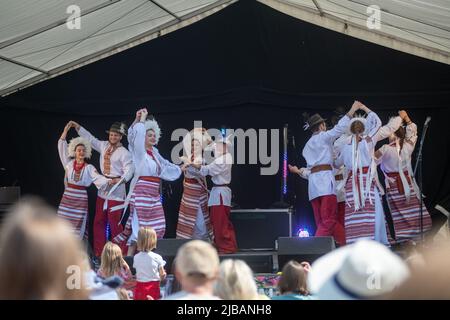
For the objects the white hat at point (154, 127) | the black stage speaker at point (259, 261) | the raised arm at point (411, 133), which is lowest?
the black stage speaker at point (259, 261)

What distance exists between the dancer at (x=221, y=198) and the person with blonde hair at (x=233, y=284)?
5.08 metres

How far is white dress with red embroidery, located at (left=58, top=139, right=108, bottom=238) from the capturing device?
27.1 ft

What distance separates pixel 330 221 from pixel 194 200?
147 centimetres

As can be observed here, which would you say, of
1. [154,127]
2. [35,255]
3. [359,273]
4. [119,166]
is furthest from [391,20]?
[35,255]

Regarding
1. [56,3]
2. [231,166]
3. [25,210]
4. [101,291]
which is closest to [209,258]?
[101,291]

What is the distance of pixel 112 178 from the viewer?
817 centimetres

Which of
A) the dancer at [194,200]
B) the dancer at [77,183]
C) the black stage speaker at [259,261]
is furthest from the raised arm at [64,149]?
the black stage speaker at [259,261]

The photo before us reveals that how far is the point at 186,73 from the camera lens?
8.52m

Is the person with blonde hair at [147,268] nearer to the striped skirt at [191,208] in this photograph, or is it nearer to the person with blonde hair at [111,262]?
the person with blonde hair at [111,262]

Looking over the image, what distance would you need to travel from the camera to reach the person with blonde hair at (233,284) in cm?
252

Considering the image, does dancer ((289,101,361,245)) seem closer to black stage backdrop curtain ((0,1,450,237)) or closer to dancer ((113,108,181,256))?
black stage backdrop curtain ((0,1,450,237))

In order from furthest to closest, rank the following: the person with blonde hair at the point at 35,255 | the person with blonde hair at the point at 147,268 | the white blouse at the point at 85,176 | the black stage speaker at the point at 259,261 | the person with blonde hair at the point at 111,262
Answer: the white blouse at the point at 85,176
the black stage speaker at the point at 259,261
the person with blonde hair at the point at 147,268
the person with blonde hair at the point at 111,262
the person with blonde hair at the point at 35,255

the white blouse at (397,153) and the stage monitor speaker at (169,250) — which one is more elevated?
the white blouse at (397,153)
